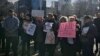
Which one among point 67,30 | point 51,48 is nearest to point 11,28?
point 51,48

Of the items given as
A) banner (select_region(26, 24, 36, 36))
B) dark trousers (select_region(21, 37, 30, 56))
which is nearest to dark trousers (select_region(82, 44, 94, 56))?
banner (select_region(26, 24, 36, 36))

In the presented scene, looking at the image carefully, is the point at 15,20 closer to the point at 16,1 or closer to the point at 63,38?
the point at 63,38

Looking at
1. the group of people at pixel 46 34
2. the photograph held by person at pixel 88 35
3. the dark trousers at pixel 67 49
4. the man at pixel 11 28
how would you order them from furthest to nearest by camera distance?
the man at pixel 11 28
the dark trousers at pixel 67 49
the group of people at pixel 46 34
the photograph held by person at pixel 88 35

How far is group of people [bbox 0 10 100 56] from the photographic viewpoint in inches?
422

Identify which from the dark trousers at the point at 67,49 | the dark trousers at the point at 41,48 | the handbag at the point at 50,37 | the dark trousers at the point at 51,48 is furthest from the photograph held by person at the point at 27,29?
the dark trousers at the point at 67,49

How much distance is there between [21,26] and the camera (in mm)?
11938

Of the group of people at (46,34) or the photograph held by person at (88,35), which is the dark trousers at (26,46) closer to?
the group of people at (46,34)

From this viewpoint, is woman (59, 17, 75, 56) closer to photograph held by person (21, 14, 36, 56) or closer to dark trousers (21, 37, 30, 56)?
photograph held by person (21, 14, 36, 56)

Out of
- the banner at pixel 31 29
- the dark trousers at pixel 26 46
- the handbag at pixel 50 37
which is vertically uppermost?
the banner at pixel 31 29

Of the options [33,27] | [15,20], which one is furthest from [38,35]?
[15,20]

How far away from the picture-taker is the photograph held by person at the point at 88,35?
10578 millimetres

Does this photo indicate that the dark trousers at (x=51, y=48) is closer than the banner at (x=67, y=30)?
No

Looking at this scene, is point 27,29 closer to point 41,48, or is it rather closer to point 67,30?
point 41,48

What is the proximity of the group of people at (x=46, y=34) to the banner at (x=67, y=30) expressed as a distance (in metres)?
0.11
